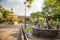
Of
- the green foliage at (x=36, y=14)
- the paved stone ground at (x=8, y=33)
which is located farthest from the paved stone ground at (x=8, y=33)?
the green foliage at (x=36, y=14)

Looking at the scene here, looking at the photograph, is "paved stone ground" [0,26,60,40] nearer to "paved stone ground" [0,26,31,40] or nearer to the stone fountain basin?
"paved stone ground" [0,26,31,40]

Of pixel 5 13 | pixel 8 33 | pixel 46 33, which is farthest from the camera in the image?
pixel 46 33

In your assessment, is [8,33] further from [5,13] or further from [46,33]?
[46,33]

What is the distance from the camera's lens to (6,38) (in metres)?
2.54

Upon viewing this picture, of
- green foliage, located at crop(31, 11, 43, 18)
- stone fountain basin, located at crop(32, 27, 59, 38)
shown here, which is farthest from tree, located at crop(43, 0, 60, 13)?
stone fountain basin, located at crop(32, 27, 59, 38)

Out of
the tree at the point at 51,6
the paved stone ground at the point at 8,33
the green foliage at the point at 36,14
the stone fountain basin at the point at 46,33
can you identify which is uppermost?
the tree at the point at 51,6

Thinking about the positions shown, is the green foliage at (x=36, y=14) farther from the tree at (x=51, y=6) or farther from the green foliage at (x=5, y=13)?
the green foliage at (x=5, y=13)

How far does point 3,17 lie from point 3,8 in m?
0.19

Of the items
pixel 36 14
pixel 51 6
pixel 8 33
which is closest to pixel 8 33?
pixel 8 33

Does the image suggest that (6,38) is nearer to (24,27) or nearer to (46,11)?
(24,27)

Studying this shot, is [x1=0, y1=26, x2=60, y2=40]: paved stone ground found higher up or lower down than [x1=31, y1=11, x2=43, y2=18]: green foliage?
lower down

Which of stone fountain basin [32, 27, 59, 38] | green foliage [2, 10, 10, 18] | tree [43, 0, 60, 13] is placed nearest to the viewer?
green foliage [2, 10, 10, 18]

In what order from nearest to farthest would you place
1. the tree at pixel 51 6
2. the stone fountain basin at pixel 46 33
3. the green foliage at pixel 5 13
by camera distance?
1. the green foliage at pixel 5 13
2. the tree at pixel 51 6
3. the stone fountain basin at pixel 46 33

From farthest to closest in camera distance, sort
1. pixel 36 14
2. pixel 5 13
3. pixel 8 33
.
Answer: pixel 36 14 → pixel 8 33 → pixel 5 13
